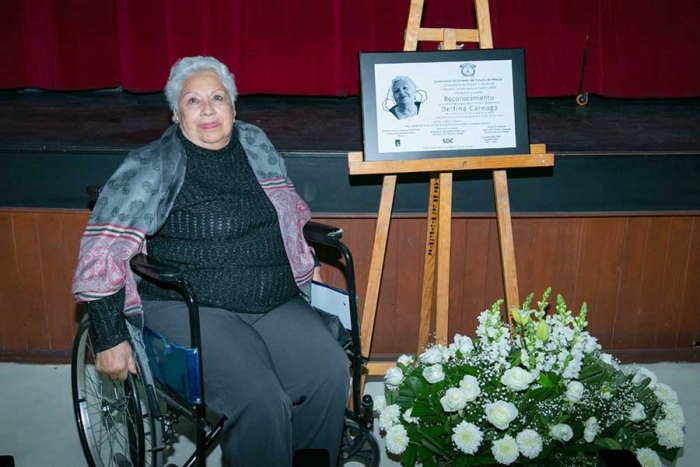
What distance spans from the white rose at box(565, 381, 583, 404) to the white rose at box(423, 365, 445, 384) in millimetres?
267

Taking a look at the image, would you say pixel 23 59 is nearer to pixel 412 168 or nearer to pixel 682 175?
→ pixel 412 168

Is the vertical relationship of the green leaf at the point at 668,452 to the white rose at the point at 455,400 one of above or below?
below

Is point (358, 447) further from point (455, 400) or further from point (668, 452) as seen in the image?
point (668, 452)

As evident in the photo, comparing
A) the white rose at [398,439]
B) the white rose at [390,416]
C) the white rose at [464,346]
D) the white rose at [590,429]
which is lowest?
the white rose at [398,439]

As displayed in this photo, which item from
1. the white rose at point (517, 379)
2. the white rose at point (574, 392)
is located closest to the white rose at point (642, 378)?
the white rose at point (574, 392)

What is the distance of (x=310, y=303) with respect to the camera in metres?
2.01

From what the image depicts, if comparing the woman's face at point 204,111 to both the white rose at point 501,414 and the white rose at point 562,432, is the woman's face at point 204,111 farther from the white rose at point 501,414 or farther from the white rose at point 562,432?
the white rose at point 562,432

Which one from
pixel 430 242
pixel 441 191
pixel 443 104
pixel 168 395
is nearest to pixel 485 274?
pixel 430 242

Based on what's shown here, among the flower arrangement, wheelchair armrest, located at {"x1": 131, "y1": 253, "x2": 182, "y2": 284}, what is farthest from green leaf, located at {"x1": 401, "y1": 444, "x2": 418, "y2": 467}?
wheelchair armrest, located at {"x1": 131, "y1": 253, "x2": 182, "y2": 284}

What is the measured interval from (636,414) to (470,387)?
1.23 feet

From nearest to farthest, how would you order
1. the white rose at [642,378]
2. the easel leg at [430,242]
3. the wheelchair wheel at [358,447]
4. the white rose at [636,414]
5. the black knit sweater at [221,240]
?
the white rose at [636,414] < the white rose at [642,378] < the black knit sweater at [221,240] < the wheelchair wheel at [358,447] < the easel leg at [430,242]

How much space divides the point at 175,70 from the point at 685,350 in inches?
83.0

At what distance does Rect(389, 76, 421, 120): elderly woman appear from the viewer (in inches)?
77.9

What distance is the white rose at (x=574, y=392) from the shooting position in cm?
148
